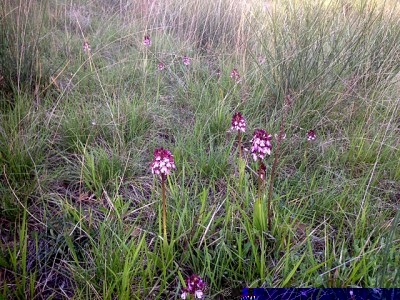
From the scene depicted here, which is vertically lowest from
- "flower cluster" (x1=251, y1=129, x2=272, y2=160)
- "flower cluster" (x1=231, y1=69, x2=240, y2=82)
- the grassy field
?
the grassy field

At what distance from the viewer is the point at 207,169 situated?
A: 1805 millimetres

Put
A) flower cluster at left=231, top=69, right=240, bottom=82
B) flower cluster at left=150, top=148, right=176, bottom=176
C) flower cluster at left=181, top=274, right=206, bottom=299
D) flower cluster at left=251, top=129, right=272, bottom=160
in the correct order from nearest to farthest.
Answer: flower cluster at left=181, top=274, right=206, bottom=299 → flower cluster at left=150, top=148, right=176, bottom=176 → flower cluster at left=251, top=129, right=272, bottom=160 → flower cluster at left=231, top=69, right=240, bottom=82

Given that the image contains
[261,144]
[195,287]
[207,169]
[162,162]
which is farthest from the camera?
[207,169]

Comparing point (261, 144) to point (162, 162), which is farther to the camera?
point (261, 144)

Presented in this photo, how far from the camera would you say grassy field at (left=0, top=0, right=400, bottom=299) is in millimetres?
1229

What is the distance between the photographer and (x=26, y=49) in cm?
231

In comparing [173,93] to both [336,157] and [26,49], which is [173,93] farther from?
[336,157]

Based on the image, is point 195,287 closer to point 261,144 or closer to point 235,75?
point 261,144

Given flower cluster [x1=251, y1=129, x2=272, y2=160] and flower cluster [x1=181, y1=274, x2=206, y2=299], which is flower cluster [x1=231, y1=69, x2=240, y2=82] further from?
flower cluster [x1=181, y1=274, x2=206, y2=299]

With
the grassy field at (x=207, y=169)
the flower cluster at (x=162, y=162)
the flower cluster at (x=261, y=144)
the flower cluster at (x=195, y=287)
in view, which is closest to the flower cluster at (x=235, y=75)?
the grassy field at (x=207, y=169)

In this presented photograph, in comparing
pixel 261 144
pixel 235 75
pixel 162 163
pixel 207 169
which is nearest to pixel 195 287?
pixel 162 163

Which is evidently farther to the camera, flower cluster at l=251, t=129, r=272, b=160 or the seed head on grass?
flower cluster at l=251, t=129, r=272, b=160

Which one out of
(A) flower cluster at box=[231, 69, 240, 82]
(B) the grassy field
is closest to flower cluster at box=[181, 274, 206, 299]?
(B) the grassy field

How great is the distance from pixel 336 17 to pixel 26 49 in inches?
98.1
